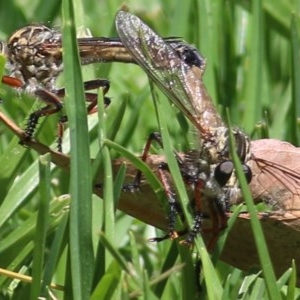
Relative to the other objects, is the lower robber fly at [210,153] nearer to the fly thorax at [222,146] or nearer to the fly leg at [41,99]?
the fly thorax at [222,146]

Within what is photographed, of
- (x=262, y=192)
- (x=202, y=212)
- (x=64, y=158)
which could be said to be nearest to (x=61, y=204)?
(x=64, y=158)

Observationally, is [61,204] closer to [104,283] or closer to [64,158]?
[64,158]

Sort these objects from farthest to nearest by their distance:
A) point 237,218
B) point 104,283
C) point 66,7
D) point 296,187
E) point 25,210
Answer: point 25,210 < point 296,187 < point 237,218 < point 66,7 < point 104,283

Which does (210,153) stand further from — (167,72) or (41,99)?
(41,99)

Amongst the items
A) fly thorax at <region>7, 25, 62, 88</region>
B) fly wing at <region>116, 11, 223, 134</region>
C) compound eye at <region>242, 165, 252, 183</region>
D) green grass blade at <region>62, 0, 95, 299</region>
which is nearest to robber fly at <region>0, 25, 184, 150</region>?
fly thorax at <region>7, 25, 62, 88</region>

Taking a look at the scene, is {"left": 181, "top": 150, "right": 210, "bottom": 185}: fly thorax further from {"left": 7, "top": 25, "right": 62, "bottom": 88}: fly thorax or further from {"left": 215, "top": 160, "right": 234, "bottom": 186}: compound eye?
{"left": 7, "top": 25, "right": 62, "bottom": 88}: fly thorax

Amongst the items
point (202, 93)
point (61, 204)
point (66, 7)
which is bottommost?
point (61, 204)
